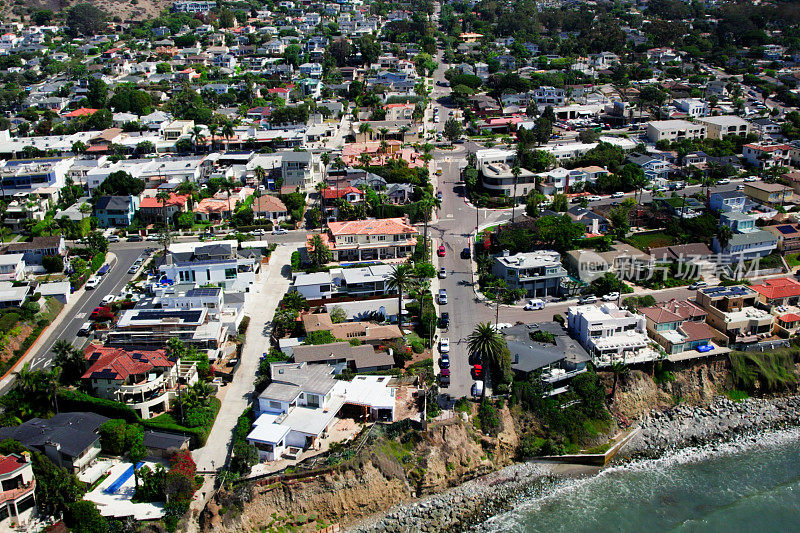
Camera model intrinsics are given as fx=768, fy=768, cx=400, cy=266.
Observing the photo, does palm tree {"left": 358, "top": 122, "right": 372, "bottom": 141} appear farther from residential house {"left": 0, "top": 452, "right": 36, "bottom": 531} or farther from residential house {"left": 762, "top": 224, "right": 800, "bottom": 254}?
residential house {"left": 0, "top": 452, "right": 36, "bottom": 531}

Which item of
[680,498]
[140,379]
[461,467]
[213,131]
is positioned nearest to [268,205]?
[213,131]

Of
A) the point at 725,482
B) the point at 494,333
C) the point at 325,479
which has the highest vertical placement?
the point at 494,333

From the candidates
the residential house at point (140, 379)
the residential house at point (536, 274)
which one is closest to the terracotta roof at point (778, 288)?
the residential house at point (536, 274)

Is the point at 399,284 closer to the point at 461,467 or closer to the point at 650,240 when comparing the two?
the point at 461,467

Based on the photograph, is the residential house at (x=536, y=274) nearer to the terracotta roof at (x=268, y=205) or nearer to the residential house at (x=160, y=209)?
the terracotta roof at (x=268, y=205)

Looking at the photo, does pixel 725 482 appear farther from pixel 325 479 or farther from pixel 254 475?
pixel 254 475

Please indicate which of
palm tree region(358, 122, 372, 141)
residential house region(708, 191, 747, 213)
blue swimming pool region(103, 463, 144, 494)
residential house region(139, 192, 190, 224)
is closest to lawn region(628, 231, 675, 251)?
residential house region(708, 191, 747, 213)

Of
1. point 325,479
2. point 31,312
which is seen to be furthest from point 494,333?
point 31,312

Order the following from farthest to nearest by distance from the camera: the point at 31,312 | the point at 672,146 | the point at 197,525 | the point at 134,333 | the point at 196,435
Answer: the point at 672,146, the point at 31,312, the point at 134,333, the point at 196,435, the point at 197,525
